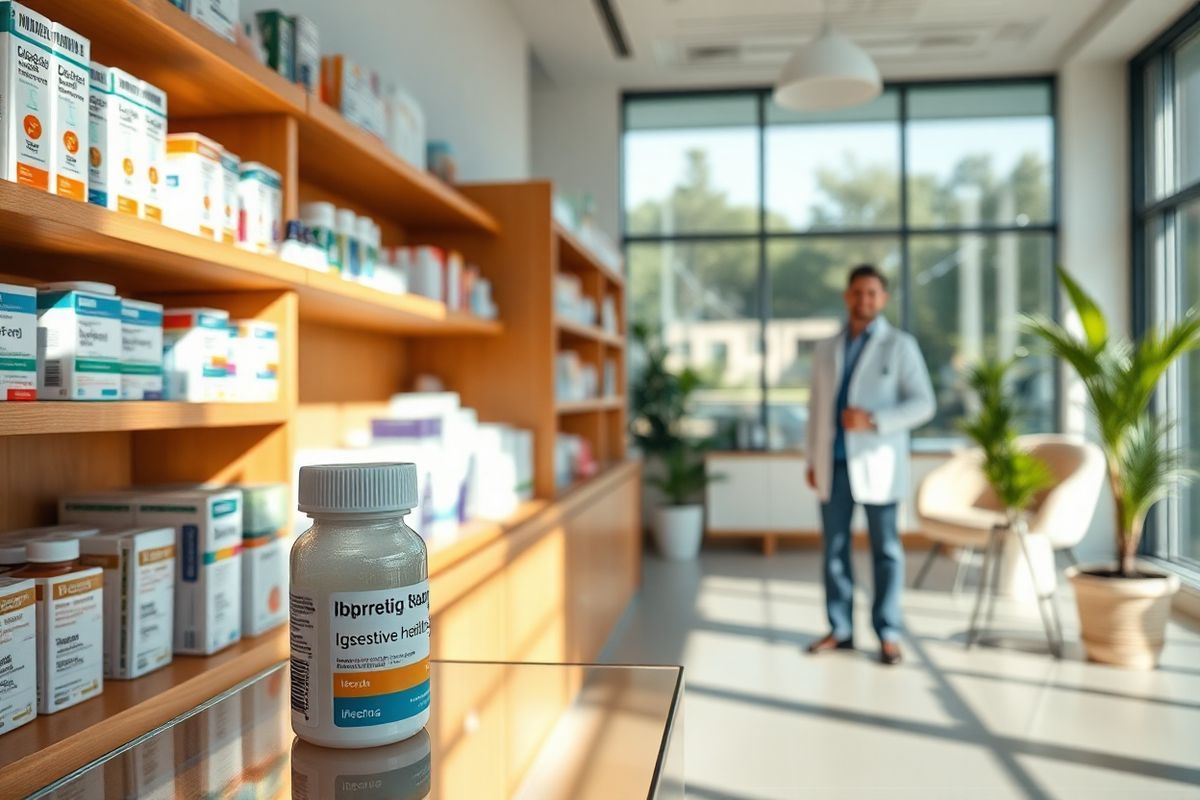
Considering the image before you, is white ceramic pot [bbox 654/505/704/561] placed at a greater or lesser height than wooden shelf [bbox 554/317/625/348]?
lesser

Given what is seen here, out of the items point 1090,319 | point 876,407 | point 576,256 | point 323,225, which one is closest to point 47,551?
point 323,225

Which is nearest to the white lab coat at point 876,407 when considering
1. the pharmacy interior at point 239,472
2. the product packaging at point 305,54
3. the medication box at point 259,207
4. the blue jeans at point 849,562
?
the blue jeans at point 849,562

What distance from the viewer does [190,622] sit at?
167 cm

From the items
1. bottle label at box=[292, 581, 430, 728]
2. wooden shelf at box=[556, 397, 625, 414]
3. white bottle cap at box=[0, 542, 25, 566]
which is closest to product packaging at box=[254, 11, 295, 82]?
white bottle cap at box=[0, 542, 25, 566]

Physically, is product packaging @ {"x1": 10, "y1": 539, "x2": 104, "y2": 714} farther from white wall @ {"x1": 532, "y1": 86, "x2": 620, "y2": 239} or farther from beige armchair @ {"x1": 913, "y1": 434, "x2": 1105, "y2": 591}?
white wall @ {"x1": 532, "y1": 86, "x2": 620, "y2": 239}

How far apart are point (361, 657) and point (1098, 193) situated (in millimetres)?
7627

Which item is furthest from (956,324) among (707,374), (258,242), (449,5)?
(258,242)

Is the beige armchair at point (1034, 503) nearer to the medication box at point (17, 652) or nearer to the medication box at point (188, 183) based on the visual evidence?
the medication box at point (188, 183)

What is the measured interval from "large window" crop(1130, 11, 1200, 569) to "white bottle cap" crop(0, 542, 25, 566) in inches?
246

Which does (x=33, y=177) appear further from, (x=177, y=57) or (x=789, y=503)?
(x=789, y=503)

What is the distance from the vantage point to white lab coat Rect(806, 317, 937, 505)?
438 centimetres

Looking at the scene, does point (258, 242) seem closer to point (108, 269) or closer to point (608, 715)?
point (108, 269)

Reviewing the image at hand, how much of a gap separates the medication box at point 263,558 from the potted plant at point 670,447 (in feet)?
17.8

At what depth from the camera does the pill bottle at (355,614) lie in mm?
926
